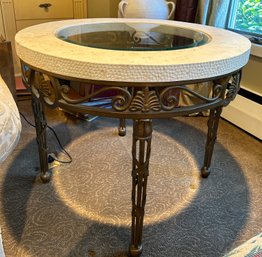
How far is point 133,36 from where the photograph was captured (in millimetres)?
1052

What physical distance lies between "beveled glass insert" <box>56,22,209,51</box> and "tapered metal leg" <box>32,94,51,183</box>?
28 centimetres

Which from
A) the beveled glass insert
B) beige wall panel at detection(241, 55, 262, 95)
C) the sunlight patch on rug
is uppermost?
the beveled glass insert

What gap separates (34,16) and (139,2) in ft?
3.59

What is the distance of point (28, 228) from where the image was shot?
1.07m

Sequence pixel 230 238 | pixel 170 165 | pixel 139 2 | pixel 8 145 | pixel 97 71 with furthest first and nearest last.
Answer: pixel 139 2
pixel 170 165
pixel 230 238
pixel 97 71
pixel 8 145

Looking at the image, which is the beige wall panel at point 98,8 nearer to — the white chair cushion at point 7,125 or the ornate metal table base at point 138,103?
the ornate metal table base at point 138,103

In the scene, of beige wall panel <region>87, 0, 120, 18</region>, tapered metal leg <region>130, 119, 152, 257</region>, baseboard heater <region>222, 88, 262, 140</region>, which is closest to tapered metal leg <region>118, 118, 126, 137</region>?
baseboard heater <region>222, 88, 262, 140</region>

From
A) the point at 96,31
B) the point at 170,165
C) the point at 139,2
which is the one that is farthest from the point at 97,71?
the point at 139,2

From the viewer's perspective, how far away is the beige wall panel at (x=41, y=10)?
2.27m

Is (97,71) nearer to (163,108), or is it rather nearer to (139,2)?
(163,108)

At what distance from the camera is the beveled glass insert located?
90cm

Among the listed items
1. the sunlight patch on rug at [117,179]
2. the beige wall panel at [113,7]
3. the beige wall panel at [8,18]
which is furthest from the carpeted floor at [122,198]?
the beige wall panel at [113,7]

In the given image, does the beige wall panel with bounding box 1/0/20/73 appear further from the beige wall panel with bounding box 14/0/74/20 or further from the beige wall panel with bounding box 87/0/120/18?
the beige wall panel with bounding box 87/0/120/18

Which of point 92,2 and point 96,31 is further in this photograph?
point 92,2
